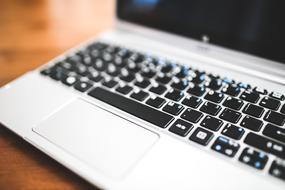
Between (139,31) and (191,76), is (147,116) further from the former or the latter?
(139,31)

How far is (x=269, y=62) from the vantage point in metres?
0.50

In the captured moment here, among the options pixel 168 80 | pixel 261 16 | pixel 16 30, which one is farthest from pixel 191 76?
pixel 16 30

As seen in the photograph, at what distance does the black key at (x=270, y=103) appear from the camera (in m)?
0.43

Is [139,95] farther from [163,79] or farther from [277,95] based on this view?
[277,95]

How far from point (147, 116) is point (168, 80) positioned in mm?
93

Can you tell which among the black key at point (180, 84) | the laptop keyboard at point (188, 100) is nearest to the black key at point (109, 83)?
the laptop keyboard at point (188, 100)

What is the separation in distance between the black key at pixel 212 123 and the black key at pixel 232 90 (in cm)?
7

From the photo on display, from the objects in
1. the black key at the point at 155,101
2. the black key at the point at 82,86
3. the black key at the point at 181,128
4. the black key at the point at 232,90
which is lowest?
the black key at the point at 82,86

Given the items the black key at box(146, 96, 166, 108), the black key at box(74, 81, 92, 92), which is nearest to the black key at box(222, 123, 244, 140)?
the black key at box(146, 96, 166, 108)

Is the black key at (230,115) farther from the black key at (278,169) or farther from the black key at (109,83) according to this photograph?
the black key at (109,83)

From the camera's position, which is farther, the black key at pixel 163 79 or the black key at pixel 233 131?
the black key at pixel 163 79

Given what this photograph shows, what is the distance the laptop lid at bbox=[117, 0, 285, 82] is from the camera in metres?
0.48

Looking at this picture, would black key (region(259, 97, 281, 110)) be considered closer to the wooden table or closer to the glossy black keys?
the glossy black keys

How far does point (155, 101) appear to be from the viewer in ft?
1.51
